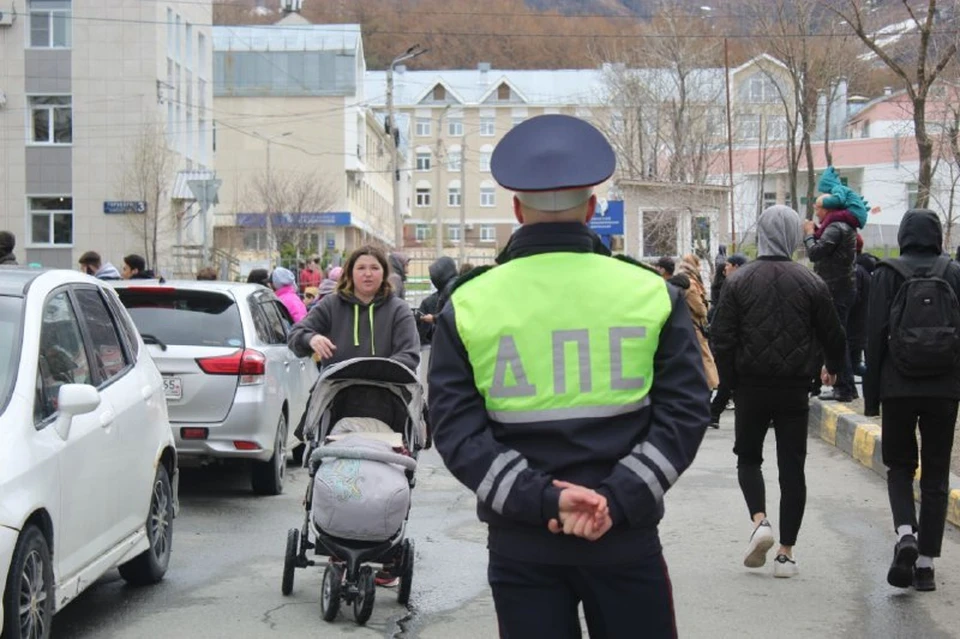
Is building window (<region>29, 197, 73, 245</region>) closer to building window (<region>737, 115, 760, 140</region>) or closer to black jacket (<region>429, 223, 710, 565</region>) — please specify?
building window (<region>737, 115, 760, 140</region>)

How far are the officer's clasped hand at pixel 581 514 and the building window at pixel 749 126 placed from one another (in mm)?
34637

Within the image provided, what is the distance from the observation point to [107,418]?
645cm

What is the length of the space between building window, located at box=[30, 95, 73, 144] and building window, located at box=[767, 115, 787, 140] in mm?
24644

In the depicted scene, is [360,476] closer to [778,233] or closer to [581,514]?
[778,233]

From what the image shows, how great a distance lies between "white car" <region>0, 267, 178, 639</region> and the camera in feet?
17.5

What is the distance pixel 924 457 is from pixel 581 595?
421cm

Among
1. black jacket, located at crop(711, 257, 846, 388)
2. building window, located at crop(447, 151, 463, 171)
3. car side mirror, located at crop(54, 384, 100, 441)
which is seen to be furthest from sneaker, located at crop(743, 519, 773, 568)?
building window, located at crop(447, 151, 463, 171)

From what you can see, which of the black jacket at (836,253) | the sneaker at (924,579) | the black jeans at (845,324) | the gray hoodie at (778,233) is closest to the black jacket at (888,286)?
the gray hoodie at (778,233)

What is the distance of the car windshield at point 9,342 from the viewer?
5.64 m

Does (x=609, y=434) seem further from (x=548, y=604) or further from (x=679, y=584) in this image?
(x=679, y=584)

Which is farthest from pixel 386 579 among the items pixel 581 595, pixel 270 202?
pixel 270 202

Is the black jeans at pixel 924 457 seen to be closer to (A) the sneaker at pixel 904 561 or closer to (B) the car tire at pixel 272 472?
(A) the sneaker at pixel 904 561

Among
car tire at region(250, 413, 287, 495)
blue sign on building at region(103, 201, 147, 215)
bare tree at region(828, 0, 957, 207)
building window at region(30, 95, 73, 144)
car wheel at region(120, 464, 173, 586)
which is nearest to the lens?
car wheel at region(120, 464, 173, 586)

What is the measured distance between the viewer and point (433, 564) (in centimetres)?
815
